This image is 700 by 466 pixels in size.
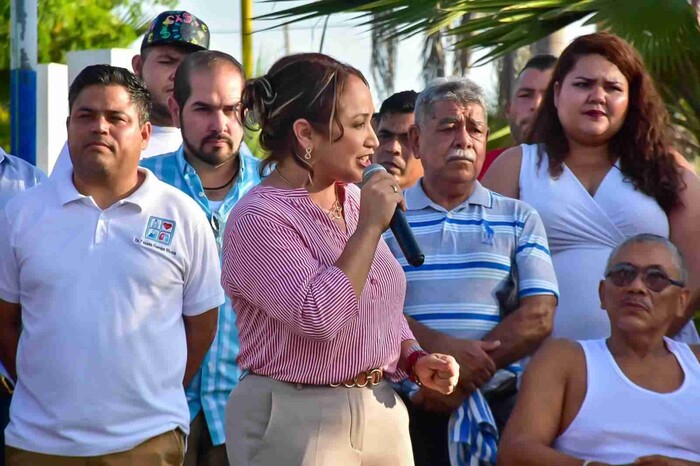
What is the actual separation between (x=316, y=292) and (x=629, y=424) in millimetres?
1556

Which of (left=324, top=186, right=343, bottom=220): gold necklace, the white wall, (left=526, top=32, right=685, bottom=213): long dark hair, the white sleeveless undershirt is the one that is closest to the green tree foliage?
the white wall

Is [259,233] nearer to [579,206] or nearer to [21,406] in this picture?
[21,406]

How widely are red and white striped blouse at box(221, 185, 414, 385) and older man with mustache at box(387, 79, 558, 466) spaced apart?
35.8 inches

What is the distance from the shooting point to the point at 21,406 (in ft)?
12.7

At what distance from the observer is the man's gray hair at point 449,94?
4.61m

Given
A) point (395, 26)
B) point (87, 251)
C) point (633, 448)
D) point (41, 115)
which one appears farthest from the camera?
point (395, 26)

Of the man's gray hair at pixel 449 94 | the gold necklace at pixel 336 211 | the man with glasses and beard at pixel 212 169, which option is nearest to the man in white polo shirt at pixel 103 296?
the man with glasses and beard at pixel 212 169

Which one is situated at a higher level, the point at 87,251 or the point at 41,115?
the point at 41,115

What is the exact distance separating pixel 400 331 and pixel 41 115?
3.75m

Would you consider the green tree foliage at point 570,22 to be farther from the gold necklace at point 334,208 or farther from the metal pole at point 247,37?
the metal pole at point 247,37

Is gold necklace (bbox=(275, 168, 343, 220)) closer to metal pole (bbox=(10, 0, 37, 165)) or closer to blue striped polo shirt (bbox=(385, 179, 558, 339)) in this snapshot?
blue striped polo shirt (bbox=(385, 179, 558, 339))

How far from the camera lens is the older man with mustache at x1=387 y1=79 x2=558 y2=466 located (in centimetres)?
428

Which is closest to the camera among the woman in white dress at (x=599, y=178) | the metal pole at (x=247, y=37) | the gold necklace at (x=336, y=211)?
the gold necklace at (x=336, y=211)

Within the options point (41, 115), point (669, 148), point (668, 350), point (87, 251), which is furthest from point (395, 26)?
point (87, 251)
